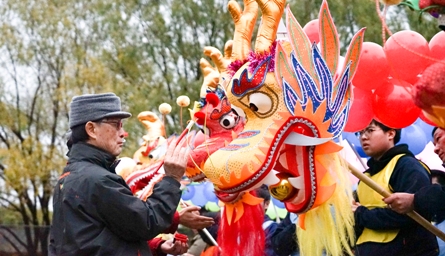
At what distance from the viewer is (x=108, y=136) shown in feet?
13.2

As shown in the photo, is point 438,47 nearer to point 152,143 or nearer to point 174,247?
point 174,247

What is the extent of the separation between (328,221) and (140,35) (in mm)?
13671

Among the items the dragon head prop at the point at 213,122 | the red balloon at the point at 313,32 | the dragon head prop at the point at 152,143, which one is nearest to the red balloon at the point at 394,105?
the red balloon at the point at 313,32

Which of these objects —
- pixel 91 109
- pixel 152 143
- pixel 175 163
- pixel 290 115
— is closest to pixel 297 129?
pixel 290 115

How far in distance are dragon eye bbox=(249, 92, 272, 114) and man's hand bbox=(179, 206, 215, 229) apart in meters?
0.62

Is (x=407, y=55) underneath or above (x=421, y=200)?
above

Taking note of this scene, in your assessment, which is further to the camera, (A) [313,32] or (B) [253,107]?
(A) [313,32]

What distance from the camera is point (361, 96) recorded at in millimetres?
4820

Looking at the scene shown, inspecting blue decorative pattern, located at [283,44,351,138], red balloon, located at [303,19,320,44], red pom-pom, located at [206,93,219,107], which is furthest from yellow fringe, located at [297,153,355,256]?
red pom-pom, located at [206,93,219,107]

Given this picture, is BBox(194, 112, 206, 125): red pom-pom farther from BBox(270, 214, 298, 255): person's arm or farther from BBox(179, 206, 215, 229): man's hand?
BBox(179, 206, 215, 229): man's hand

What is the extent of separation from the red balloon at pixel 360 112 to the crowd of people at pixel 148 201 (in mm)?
124

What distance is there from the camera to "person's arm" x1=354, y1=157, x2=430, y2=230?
4.51m

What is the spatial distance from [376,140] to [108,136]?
1.67m

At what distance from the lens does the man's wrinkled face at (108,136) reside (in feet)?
13.2
